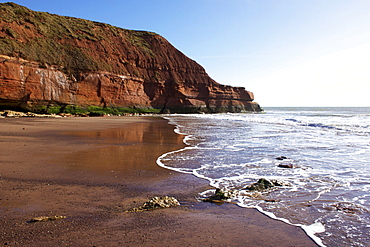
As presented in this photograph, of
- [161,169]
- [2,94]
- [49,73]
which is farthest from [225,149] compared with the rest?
[49,73]

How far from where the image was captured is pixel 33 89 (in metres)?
28.4

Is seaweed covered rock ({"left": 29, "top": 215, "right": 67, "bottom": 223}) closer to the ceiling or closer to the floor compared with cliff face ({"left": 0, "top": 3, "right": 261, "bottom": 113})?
closer to the floor

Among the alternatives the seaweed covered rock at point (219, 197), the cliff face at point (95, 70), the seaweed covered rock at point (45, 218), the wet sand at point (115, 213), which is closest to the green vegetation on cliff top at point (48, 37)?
the cliff face at point (95, 70)

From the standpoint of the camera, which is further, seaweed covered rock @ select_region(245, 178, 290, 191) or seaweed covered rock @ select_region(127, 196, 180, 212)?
seaweed covered rock @ select_region(245, 178, 290, 191)

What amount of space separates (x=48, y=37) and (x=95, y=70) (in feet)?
23.8

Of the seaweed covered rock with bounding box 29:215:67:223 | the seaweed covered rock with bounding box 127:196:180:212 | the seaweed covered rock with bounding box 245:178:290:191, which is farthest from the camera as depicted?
the seaweed covered rock with bounding box 245:178:290:191

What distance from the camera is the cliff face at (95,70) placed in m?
28.4

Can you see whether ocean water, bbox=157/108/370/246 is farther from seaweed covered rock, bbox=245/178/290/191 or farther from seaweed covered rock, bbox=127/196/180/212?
seaweed covered rock, bbox=127/196/180/212

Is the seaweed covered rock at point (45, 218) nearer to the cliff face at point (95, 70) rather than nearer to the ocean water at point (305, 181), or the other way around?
the ocean water at point (305, 181)

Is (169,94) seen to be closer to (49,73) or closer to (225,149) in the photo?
(49,73)

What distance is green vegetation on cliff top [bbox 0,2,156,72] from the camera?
2936 centimetres

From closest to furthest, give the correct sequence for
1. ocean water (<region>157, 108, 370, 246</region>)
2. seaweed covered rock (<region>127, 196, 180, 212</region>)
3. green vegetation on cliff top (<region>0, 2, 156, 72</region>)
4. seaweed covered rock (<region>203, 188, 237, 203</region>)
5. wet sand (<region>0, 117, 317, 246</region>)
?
wet sand (<region>0, 117, 317, 246</region>) < ocean water (<region>157, 108, 370, 246</region>) < seaweed covered rock (<region>127, 196, 180, 212</region>) < seaweed covered rock (<region>203, 188, 237, 203</region>) < green vegetation on cliff top (<region>0, 2, 156, 72</region>)

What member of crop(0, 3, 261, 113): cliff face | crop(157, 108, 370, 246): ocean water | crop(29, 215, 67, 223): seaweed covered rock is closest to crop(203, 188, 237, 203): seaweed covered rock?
crop(157, 108, 370, 246): ocean water

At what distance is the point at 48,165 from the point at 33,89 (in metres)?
27.0
